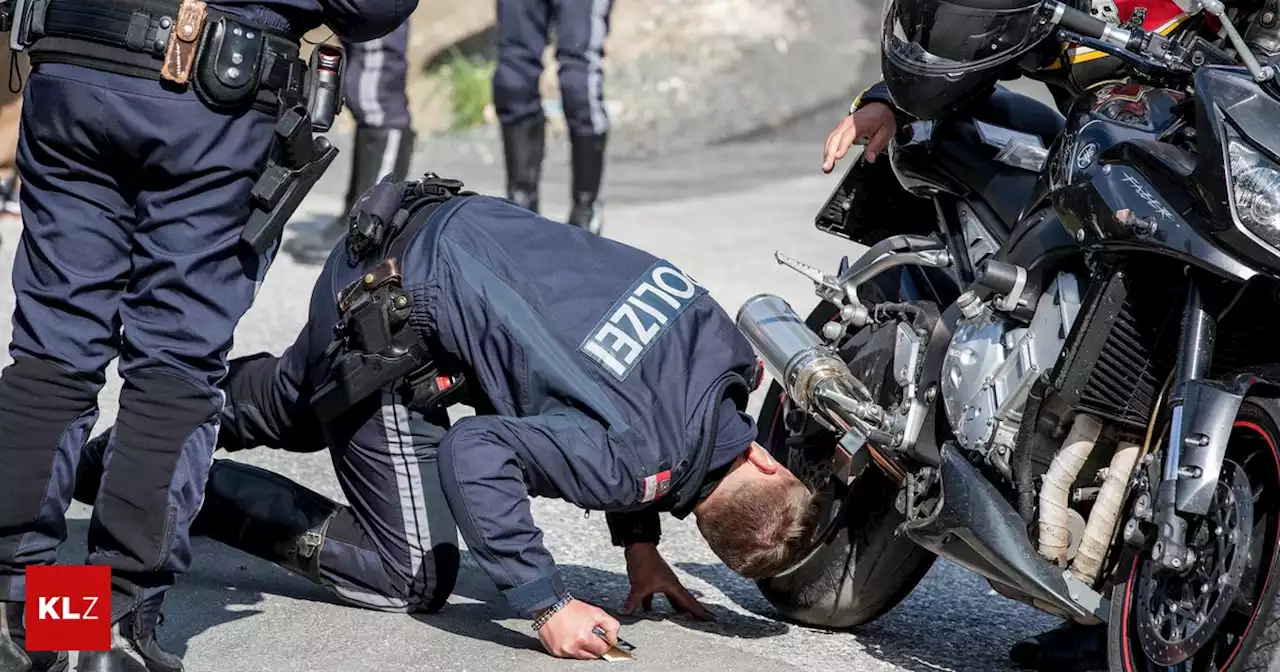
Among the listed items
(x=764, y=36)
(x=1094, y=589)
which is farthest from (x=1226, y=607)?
(x=764, y=36)

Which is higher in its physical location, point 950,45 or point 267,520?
point 950,45

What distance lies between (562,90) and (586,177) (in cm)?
36

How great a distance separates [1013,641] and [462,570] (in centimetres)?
120

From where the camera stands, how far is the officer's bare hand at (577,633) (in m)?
3.31

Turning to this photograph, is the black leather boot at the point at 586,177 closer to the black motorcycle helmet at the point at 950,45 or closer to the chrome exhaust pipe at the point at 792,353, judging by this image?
the chrome exhaust pipe at the point at 792,353

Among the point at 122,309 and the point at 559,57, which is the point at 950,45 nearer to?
the point at 122,309

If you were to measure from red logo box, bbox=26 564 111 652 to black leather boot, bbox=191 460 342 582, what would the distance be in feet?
2.32

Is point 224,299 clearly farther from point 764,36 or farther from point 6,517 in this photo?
point 764,36

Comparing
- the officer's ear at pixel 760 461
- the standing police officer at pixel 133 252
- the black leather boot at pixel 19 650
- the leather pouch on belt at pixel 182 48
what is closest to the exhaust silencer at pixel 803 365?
the officer's ear at pixel 760 461

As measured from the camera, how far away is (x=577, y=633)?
3.31m

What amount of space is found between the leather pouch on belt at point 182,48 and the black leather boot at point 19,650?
0.92m

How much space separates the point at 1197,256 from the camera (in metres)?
2.70

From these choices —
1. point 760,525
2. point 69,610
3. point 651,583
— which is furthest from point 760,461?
point 69,610

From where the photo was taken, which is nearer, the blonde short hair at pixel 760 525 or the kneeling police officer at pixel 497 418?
the kneeling police officer at pixel 497 418
